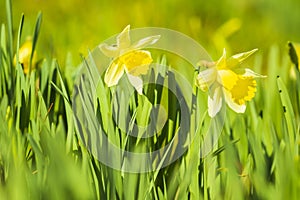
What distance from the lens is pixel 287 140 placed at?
95 cm

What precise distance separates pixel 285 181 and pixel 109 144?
240 mm

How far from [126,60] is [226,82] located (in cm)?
15

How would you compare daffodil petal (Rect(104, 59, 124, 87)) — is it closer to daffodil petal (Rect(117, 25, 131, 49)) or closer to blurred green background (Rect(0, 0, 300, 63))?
daffodil petal (Rect(117, 25, 131, 49))

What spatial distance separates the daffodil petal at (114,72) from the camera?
3.21 feet

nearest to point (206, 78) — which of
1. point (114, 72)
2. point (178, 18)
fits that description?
point (114, 72)

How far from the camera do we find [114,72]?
0.99m

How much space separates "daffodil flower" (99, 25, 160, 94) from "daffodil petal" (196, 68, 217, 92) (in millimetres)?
76

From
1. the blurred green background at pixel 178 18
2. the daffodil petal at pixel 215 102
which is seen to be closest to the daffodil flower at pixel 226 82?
the daffodil petal at pixel 215 102

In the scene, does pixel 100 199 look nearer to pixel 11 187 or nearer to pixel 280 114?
pixel 11 187

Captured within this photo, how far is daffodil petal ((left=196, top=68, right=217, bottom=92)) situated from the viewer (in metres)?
0.97

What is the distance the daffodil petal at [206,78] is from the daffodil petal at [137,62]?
76 mm

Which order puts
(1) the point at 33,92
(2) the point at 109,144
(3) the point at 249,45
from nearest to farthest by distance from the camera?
1. (2) the point at 109,144
2. (1) the point at 33,92
3. (3) the point at 249,45

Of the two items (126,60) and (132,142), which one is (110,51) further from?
(132,142)

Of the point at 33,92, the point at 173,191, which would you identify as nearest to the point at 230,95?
the point at 173,191
